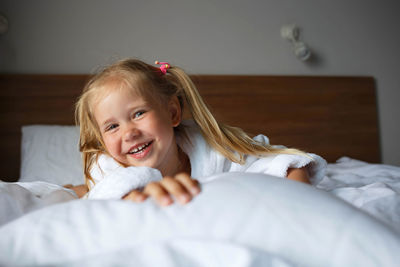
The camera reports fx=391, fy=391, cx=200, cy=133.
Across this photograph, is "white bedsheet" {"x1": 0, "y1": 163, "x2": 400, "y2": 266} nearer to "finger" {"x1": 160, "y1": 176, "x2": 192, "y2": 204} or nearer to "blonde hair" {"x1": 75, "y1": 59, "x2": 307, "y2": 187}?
"finger" {"x1": 160, "y1": 176, "x2": 192, "y2": 204}

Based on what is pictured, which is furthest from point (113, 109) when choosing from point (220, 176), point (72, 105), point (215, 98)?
point (215, 98)

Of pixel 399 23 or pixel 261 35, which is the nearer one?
pixel 261 35

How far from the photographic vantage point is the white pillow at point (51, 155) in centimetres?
160

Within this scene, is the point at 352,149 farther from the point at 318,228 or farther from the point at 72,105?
the point at 318,228

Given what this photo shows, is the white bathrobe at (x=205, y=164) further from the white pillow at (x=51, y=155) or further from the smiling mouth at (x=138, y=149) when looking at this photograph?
the white pillow at (x=51, y=155)

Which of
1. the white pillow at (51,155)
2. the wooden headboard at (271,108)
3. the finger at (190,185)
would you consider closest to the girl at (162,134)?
the white pillow at (51,155)

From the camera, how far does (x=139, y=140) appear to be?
1024 mm

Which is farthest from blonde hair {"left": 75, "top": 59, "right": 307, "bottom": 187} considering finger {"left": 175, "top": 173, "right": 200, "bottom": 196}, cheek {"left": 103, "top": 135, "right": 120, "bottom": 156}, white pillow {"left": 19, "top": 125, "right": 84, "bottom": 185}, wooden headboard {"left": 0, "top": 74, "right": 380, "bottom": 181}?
wooden headboard {"left": 0, "top": 74, "right": 380, "bottom": 181}

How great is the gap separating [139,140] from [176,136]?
25 centimetres

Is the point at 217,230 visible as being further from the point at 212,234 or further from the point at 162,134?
the point at 162,134

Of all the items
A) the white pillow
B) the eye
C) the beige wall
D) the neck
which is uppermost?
the beige wall

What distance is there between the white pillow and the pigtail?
651 millimetres

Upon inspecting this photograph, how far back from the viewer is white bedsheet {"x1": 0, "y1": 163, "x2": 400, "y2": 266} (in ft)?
1.30

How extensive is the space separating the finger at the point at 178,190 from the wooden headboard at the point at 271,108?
155cm
